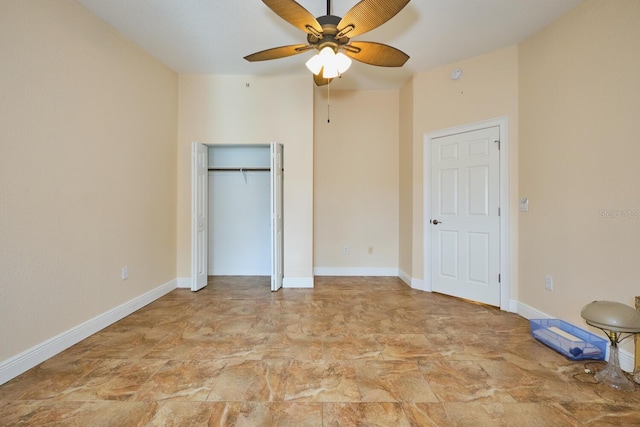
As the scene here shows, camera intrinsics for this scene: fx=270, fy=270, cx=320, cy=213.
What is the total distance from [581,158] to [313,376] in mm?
2792

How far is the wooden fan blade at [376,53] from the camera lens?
7.06 ft

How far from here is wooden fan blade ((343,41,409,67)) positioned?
2150 mm

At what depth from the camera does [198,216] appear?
3723 millimetres

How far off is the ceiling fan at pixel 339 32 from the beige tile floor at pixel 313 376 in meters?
2.28

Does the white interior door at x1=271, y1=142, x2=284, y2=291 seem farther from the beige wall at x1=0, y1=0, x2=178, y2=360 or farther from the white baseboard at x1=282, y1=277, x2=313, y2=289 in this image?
the beige wall at x1=0, y1=0, x2=178, y2=360

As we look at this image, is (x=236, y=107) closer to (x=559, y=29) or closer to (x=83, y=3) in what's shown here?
(x=83, y=3)

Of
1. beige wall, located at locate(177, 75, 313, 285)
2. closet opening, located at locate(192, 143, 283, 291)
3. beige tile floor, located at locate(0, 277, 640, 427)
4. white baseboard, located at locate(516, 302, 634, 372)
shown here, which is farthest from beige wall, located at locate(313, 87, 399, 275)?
white baseboard, located at locate(516, 302, 634, 372)

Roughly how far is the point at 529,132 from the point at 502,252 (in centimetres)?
132

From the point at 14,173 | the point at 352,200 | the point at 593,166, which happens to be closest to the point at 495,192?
the point at 593,166

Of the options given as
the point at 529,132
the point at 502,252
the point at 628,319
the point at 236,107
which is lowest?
the point at 628,319

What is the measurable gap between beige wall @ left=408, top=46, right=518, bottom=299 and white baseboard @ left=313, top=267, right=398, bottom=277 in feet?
2.23

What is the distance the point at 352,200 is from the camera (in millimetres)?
4543

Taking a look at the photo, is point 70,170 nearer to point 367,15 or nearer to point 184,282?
point 184,282

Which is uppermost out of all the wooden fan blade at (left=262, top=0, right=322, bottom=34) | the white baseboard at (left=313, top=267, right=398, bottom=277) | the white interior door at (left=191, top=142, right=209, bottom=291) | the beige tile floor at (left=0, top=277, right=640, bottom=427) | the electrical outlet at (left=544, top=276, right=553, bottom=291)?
the wooden fan blade at (left=262, top=0, right=322, bottom=34)
